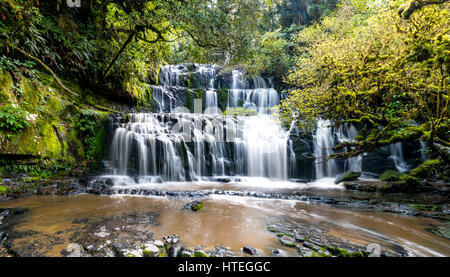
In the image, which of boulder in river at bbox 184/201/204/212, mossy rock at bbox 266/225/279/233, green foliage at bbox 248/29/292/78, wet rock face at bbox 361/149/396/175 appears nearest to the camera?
mossy rock at bbox 266/225/279/233

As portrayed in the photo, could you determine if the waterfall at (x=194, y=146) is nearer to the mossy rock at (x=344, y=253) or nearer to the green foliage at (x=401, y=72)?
the green foliage at (x=401, y=72)

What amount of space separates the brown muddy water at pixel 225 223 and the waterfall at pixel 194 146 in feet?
10.8

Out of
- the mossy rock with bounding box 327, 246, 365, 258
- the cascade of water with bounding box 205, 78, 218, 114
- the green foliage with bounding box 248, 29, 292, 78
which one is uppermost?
the green foliage with bounding box 248, 29, 292, 78

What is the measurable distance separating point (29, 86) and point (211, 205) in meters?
6.49

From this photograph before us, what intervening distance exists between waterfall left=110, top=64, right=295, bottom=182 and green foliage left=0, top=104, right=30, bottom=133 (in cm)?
308

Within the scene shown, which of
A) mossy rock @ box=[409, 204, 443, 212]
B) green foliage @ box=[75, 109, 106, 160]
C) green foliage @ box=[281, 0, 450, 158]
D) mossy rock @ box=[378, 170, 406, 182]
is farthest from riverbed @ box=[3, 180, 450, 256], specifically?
mossy rock @ box=[378, 170, 406, 182]

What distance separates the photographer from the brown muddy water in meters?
2.59

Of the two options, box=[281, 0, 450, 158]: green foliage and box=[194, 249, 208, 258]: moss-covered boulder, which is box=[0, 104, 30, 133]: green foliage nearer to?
box=[194, 249, 208, 258]: moss-covered boulder

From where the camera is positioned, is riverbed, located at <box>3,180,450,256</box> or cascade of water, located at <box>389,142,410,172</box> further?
cascade of water, located at <box>389,142,410,172</box>

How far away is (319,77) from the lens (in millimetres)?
7008

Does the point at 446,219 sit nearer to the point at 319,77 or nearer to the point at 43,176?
the point at 319,77

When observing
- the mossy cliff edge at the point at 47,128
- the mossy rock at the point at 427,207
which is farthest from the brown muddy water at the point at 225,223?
the mossy cliff edge at the point at 47,128

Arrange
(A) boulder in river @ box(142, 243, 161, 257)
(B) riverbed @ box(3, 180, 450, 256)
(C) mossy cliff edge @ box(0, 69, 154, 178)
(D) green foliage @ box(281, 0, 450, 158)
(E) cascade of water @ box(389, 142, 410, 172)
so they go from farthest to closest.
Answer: (E) cascade of water @ box(389, 142, 410, 172) → (C) mossy cliff edge @ box(0, 69, 154, 178) → (D) green foliage @ box(281, 0, 450, 158) → (B) riverbed @ box(3, 180, 450, 256) → (A) boulder in river @ box(142, 243, 161, 257)

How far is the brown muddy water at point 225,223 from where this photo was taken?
2592 mm
